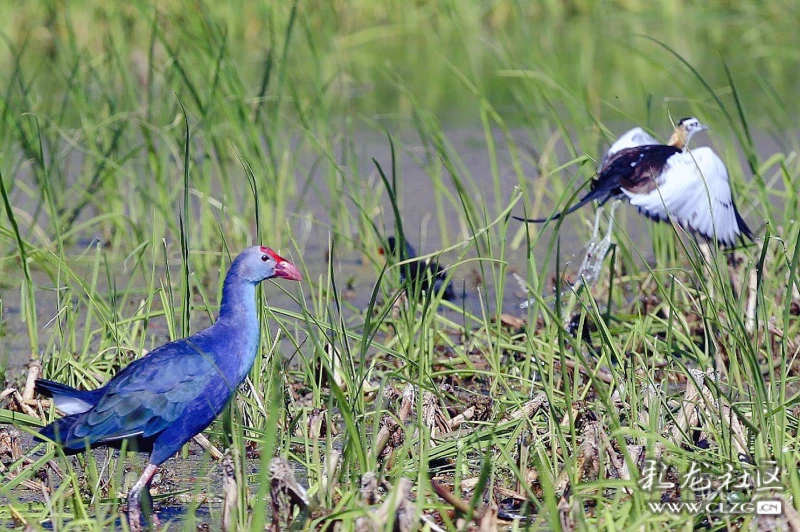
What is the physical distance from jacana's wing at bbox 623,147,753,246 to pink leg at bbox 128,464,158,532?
6.48ft

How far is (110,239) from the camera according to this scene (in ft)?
17.7

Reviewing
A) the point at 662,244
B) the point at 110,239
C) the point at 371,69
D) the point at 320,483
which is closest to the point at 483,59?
the point at 371,69

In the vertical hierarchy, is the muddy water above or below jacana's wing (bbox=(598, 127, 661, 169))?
below

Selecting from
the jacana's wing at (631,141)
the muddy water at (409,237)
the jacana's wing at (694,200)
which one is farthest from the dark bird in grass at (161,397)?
the jacana's wing at (631,141)

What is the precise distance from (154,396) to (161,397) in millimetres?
17

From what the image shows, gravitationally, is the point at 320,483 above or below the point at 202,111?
below

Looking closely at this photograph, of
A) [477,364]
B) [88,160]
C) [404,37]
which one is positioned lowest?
[477,364]

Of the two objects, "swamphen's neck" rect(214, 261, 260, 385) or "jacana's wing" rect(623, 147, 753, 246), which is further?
"jacana's wing" rect(623, 147, 753, 246)

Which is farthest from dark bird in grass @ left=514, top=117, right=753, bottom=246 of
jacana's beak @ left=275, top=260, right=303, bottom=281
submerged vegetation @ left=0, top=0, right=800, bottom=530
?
jacana's beak @ left=275, top=260, right=303, bottom=281

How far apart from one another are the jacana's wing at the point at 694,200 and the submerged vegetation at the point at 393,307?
0.33 ft

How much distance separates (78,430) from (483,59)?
6925mm

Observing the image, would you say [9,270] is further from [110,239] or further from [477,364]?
[477,364]

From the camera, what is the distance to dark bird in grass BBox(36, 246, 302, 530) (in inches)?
107

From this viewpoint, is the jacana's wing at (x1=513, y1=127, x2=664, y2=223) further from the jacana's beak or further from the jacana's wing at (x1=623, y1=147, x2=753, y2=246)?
the jacana's beak
